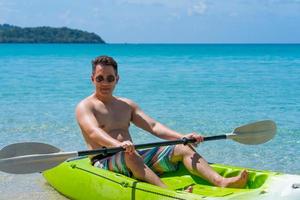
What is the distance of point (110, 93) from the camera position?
5320 millimetres

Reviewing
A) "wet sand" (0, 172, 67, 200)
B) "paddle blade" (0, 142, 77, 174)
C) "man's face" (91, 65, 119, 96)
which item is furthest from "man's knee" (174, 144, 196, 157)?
"wet sand" (0, 172, 67, 200)

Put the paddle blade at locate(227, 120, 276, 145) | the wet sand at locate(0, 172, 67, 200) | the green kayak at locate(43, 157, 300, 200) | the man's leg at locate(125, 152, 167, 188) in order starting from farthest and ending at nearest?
1. the wet sand at locate(0, 172, 67, 200)
2. the paddle blade at locate(227, 120, 276, 145)
3. the man's leg at locate(125, 152, 167, 188)
4. the green kayak at locate(43, 157, 300, 200)

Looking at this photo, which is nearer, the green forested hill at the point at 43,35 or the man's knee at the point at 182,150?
the man's knee at the point at 182,150

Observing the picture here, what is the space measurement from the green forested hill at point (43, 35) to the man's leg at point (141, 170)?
122359 millimetres

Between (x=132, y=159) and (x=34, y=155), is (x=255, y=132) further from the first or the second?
(x=34, y=155)

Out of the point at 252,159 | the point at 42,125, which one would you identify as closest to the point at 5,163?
the point at 252,159

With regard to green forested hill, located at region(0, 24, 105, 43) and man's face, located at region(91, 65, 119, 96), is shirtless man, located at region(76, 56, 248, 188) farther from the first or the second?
green forested hill, located at region(0, 24, 105, 43)

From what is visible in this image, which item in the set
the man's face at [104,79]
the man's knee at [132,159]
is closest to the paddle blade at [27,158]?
the man's knee at [132,159]

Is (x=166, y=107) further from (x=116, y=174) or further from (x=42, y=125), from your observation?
(x=116, y=174)

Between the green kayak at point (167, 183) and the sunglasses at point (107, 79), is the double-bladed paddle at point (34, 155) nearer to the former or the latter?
the green kayak at point (167, 183)

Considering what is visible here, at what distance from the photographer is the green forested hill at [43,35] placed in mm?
125000

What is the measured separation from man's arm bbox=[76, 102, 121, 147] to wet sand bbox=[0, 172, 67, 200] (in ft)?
3.30

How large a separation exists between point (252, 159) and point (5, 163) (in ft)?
13.1

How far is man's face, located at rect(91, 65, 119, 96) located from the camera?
205 inches
